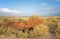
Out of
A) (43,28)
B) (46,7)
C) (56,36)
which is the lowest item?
(56,36)

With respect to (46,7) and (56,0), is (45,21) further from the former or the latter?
(56,0)

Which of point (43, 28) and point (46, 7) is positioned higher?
point (46, 7)

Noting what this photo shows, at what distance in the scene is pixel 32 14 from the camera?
2.57 m

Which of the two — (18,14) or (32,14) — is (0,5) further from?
(32,14)

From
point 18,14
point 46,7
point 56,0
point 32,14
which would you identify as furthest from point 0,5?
point 56,0

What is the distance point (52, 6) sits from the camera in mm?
2594

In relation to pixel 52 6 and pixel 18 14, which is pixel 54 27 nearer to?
pixel 52 6

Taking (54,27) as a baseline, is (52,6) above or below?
above

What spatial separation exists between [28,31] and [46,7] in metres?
0.64

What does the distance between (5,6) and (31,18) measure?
60cm

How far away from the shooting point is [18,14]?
2588mm

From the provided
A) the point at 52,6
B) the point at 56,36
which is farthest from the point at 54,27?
the point at 52,6

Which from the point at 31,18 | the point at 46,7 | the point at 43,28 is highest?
the point at 46,7

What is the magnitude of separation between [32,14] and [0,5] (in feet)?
2.28
